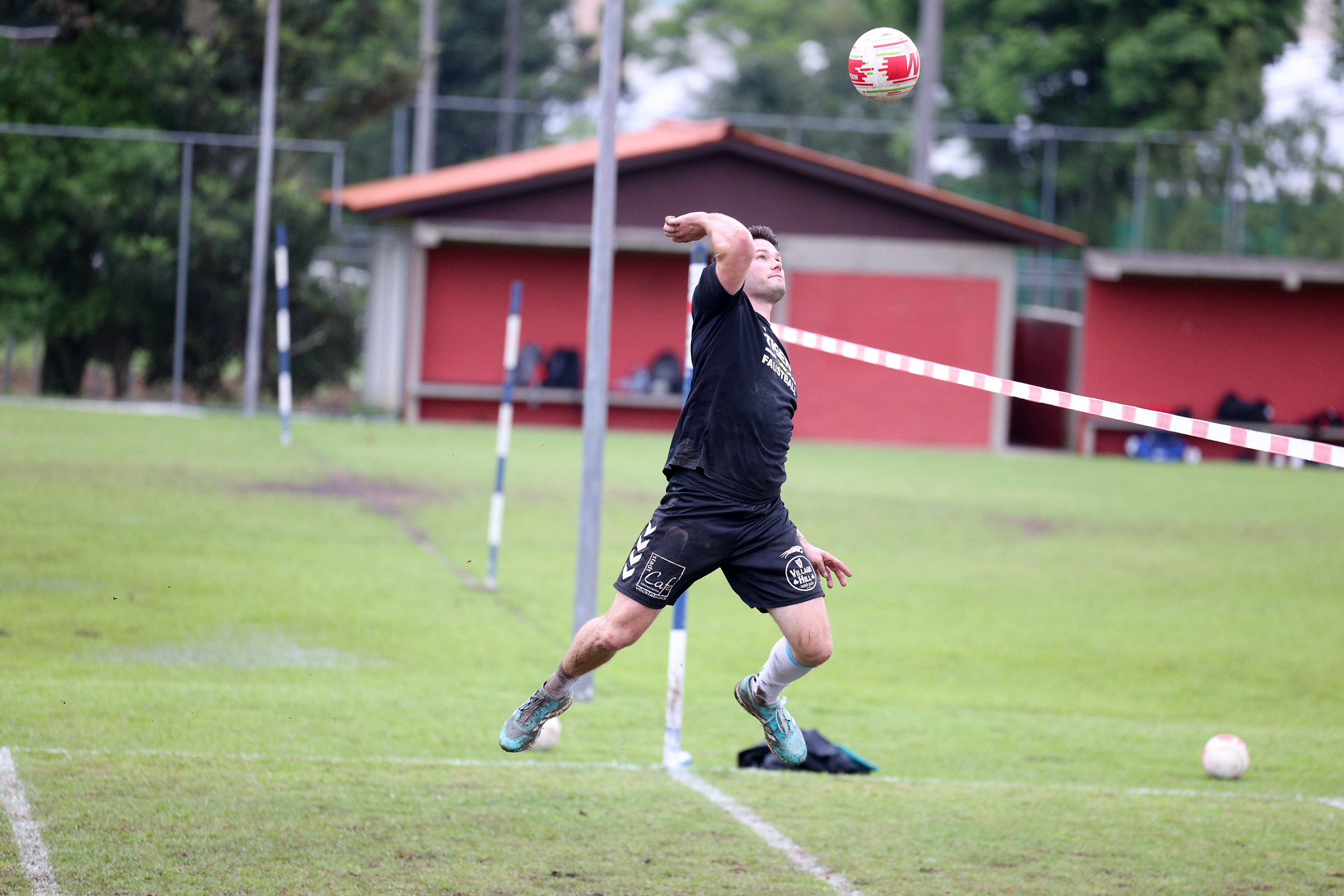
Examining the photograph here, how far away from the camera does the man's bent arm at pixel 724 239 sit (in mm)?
5449

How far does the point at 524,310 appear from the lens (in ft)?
87.9

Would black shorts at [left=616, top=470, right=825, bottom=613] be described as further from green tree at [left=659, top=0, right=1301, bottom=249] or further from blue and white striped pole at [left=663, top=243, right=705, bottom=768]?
green tree at [left=659, top=0, right=1301, bottom=249]

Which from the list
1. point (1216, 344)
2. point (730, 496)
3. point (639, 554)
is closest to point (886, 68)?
point (730, 496)

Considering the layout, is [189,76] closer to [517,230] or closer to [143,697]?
[517,230]

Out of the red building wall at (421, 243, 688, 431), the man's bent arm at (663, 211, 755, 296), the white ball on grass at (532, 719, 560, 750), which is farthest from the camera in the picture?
the red building wall at (421, 243, 688, 431)

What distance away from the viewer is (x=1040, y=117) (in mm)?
43906

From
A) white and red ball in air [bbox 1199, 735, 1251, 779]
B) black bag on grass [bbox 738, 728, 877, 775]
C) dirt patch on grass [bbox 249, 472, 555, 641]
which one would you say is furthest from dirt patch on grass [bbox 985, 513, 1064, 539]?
black bag on grass [bbox 738, 728, 877, 775]

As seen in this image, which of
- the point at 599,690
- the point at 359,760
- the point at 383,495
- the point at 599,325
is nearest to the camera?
the point at 359,760

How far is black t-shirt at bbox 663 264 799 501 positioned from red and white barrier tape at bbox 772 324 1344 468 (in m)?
0.45

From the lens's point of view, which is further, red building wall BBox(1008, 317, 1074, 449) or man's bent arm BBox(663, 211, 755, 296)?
red building wall BBox(1008, 317, 1074, 449)

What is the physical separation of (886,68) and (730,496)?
2.18 metres

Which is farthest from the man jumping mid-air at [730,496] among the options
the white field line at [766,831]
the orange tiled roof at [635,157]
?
the orange tiled roof at [635,157]

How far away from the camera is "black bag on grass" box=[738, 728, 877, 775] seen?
7.84 metres

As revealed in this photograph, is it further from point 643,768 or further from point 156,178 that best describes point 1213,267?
point 643,768
